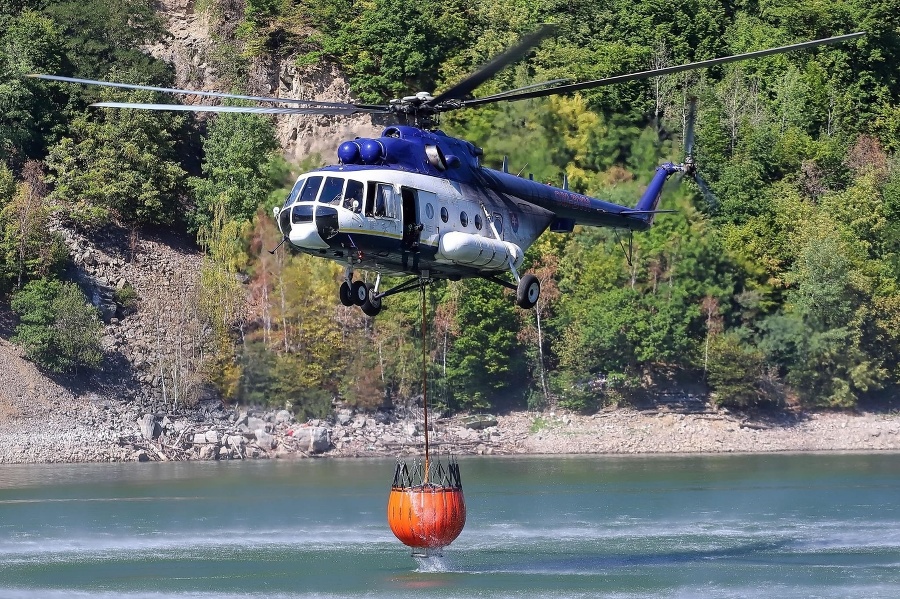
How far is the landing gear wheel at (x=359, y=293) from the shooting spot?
33531 millimetres

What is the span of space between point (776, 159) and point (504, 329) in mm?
18351

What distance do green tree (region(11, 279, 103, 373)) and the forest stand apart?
99 mm

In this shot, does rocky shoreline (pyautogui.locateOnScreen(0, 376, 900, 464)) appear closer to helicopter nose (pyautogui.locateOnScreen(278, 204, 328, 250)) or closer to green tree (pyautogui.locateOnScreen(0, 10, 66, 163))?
green tree (pyautogui.locateOnScreen(0, 10, 66, 163))

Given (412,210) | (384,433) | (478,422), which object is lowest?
(384,433)

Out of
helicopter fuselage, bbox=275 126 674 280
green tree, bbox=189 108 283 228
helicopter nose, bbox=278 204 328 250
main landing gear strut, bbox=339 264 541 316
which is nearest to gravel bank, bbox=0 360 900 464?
green tree, bbox=189 108 283 228

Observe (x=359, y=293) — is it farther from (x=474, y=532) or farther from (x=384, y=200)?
(x=474, y=532)

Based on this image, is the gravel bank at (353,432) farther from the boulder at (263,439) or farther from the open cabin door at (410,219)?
the open cabin door at (410,219)

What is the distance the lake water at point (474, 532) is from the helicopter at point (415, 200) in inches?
258

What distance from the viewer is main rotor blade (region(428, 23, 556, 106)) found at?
2914cm

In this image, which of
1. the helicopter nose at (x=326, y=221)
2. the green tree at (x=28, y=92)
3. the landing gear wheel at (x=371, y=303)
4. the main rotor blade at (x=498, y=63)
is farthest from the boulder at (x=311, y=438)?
the helicopter nose at (x=326, y=221)

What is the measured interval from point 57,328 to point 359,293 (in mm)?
32567

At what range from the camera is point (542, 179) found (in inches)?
2458

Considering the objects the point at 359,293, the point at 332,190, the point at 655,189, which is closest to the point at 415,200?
the point at 332,190

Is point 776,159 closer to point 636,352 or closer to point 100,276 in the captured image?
point 636,352
